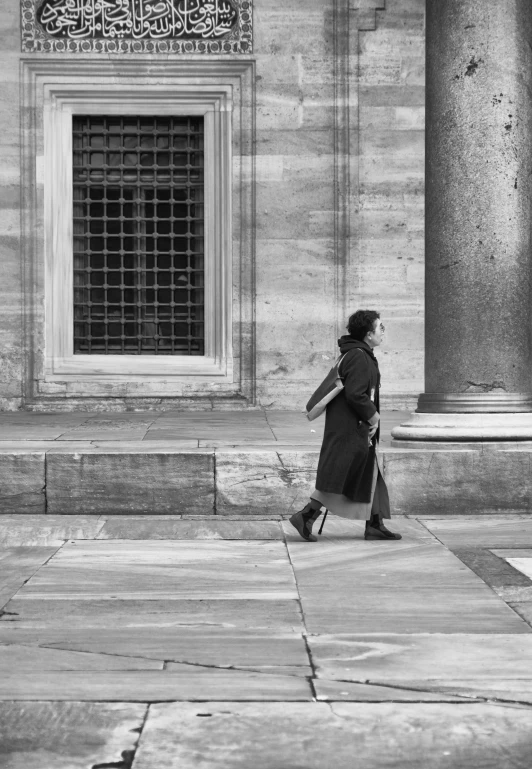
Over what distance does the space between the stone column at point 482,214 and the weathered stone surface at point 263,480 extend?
1.06m

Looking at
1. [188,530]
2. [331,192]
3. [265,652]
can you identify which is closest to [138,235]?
[331,192]

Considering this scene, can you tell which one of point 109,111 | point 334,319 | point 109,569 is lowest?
point 109,569

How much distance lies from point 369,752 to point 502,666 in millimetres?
1316

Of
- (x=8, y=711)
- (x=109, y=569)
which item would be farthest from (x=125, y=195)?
(x=8, y=711)

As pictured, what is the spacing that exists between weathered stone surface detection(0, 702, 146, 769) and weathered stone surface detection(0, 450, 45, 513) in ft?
18.5

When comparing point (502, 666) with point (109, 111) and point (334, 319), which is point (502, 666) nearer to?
point (334, 319)

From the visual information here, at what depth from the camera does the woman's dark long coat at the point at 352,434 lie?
8.62 metres

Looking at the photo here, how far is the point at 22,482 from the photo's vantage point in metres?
10.0

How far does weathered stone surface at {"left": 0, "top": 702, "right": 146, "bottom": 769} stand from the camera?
152 inches

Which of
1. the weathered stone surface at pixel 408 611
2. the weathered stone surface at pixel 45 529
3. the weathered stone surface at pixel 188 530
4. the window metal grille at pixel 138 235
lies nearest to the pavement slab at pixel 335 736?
the weathered stone surface at pixel 408 611

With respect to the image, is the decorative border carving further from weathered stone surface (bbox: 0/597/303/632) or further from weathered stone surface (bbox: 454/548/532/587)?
weathered stone surface (bbox: 0/597/303/632)

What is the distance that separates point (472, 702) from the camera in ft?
14.9

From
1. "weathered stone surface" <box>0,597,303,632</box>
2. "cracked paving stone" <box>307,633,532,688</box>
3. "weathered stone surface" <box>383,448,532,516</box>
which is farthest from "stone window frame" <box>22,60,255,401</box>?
"cracked paving stone" <box>307,633,532,688</box>

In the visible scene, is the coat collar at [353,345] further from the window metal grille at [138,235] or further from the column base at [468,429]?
the window metal grille at [138,235]
